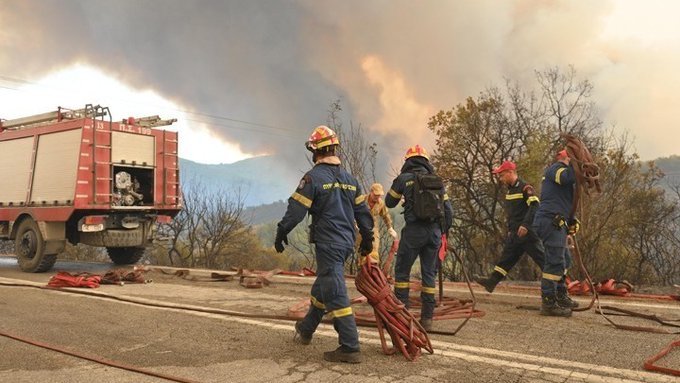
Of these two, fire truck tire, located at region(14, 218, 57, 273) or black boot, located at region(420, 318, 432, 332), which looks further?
fire truck tire, located at region(14, 218, 57, 273)

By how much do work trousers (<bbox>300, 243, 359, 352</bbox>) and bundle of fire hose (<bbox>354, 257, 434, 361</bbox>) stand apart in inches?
8.9

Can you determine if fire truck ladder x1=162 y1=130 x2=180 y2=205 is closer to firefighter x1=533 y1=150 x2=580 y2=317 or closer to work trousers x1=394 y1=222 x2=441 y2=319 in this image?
work trousers x1=394 y1=222 x2=441 y2=319

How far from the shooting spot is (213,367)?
3873 mm

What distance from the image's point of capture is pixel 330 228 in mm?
4223

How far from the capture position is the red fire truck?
1005cm

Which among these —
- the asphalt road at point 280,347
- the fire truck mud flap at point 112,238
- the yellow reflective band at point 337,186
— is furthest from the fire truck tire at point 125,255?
the yellow reflective band at point 337,186

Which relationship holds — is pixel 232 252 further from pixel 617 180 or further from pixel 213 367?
pixel 213 367

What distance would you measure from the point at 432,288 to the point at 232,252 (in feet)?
57.9

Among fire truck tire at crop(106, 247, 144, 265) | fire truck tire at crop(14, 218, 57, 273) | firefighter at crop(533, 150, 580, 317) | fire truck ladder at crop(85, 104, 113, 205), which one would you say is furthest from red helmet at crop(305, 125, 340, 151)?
fire truck tire at crop(106, 247, 144, 265)

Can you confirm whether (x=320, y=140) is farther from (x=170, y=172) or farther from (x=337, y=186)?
(x=170, y=172)

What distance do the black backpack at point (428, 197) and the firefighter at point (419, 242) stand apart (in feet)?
0.10

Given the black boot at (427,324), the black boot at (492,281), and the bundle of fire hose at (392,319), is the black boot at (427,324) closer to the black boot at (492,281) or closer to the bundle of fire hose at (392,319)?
the bundle of fire hose at (392,319)

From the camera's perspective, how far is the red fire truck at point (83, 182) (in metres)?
10.1

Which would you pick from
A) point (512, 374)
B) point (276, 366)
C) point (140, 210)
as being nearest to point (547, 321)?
point (512, 374)
